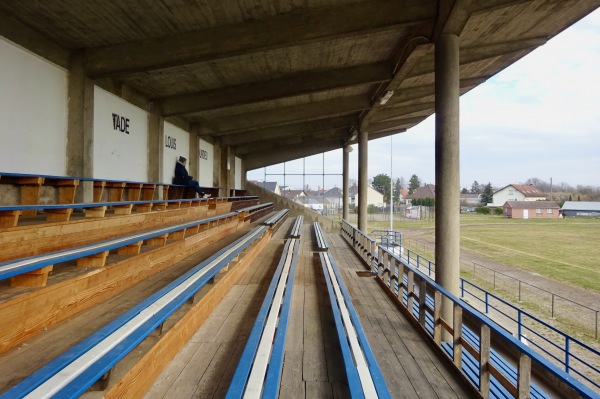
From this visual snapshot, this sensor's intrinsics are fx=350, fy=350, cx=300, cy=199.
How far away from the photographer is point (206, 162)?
15906mm

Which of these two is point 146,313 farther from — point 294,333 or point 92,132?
point 92,132

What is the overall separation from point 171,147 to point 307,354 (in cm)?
1004

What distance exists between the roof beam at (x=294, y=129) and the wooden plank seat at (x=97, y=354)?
14534 millimetres

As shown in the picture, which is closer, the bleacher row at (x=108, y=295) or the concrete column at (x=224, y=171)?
the bleacher row at (x=108, y=295)

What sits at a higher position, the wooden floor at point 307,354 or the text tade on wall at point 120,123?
the text tade on wall at point 120,123

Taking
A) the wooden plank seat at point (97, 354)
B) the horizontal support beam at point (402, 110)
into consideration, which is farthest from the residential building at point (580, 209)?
the wooden plank seat at point (97, 354)

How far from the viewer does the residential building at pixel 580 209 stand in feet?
219

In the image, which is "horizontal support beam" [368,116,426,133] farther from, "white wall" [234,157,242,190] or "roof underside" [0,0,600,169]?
"white wall" [234,157,242,190]

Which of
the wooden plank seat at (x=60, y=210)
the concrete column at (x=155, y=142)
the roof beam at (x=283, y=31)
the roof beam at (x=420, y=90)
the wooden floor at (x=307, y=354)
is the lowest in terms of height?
the wooden floor at (x=307, y=354)

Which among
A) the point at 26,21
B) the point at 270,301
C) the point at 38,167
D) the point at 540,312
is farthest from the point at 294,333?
the point at 540,312

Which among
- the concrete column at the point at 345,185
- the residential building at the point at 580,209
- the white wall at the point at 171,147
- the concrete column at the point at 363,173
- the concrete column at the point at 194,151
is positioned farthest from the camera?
the residential building at the point at 580,209

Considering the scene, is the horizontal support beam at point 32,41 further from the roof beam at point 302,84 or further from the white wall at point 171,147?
the white wall at point 171,147

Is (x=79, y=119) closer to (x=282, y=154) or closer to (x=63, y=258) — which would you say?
(x=63, y=258)

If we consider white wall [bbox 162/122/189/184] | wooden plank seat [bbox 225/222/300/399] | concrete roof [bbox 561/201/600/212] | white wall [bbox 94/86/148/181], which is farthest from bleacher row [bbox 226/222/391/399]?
concrete roof [bbox 561/201/600/212]
